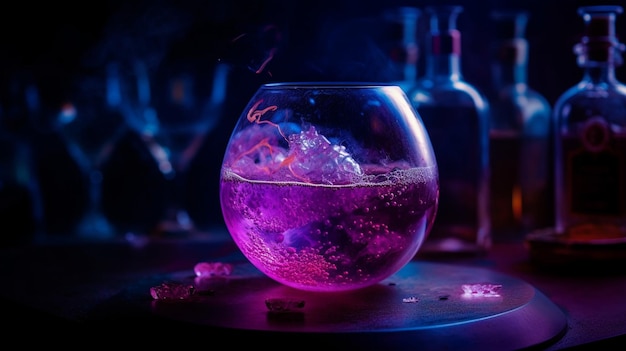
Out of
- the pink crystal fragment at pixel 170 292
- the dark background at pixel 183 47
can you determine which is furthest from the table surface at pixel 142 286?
the dark background at pixel 183 47

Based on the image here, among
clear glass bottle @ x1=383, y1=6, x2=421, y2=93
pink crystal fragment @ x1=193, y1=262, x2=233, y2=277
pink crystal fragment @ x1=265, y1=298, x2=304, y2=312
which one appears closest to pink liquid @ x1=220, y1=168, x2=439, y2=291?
pink crystal fragment @ x1=265, y1=298, x2=304, y2=312

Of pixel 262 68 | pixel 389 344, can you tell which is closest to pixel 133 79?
pixel 262 68

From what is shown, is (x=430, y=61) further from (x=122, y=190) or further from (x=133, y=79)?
(x=122, y=190)

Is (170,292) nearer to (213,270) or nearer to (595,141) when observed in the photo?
(213,270)

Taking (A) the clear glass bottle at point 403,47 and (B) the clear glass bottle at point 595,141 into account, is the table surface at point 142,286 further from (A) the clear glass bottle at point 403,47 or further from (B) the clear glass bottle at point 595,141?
(A) the clear glass bottle at point 403,47

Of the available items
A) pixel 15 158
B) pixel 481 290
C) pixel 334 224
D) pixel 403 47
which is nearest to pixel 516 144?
pixel 403 47

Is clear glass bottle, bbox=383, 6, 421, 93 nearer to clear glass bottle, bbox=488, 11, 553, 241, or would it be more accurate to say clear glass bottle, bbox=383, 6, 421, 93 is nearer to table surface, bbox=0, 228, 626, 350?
clear glass bottle, bbox=488, 11, 553, 241
